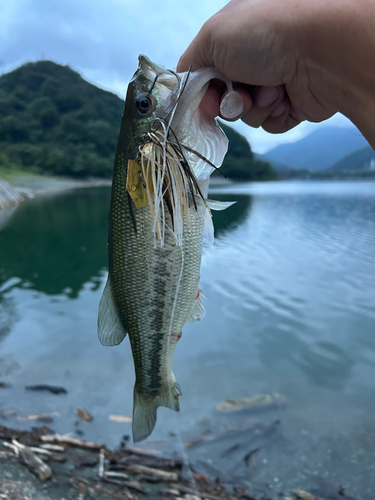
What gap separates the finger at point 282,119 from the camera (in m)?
2.58

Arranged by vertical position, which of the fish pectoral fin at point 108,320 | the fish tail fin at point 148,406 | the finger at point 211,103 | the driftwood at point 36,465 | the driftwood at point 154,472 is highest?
the finger at point 211,103

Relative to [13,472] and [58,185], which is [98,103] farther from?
[13,472]

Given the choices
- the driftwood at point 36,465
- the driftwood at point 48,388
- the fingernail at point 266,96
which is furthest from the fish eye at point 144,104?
the driftwood at point 48,388

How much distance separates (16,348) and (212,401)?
13.8 ft

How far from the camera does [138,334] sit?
2.00 meters

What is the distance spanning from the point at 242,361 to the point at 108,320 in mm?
5986

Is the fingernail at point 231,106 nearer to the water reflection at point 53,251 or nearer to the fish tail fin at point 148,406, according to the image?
the fish tail fin at point 148,406

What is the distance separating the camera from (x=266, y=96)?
7.69 ft

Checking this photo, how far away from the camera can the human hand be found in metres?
1.65

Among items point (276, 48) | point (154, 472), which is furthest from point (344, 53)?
point (154, 472)

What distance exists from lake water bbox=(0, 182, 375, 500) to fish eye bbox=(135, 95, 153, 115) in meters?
4.50

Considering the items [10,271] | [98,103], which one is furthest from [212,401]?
[98,103]

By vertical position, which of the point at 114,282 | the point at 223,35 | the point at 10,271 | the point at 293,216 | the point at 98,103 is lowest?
the point at 10,271

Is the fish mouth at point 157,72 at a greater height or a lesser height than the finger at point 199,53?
lesser
